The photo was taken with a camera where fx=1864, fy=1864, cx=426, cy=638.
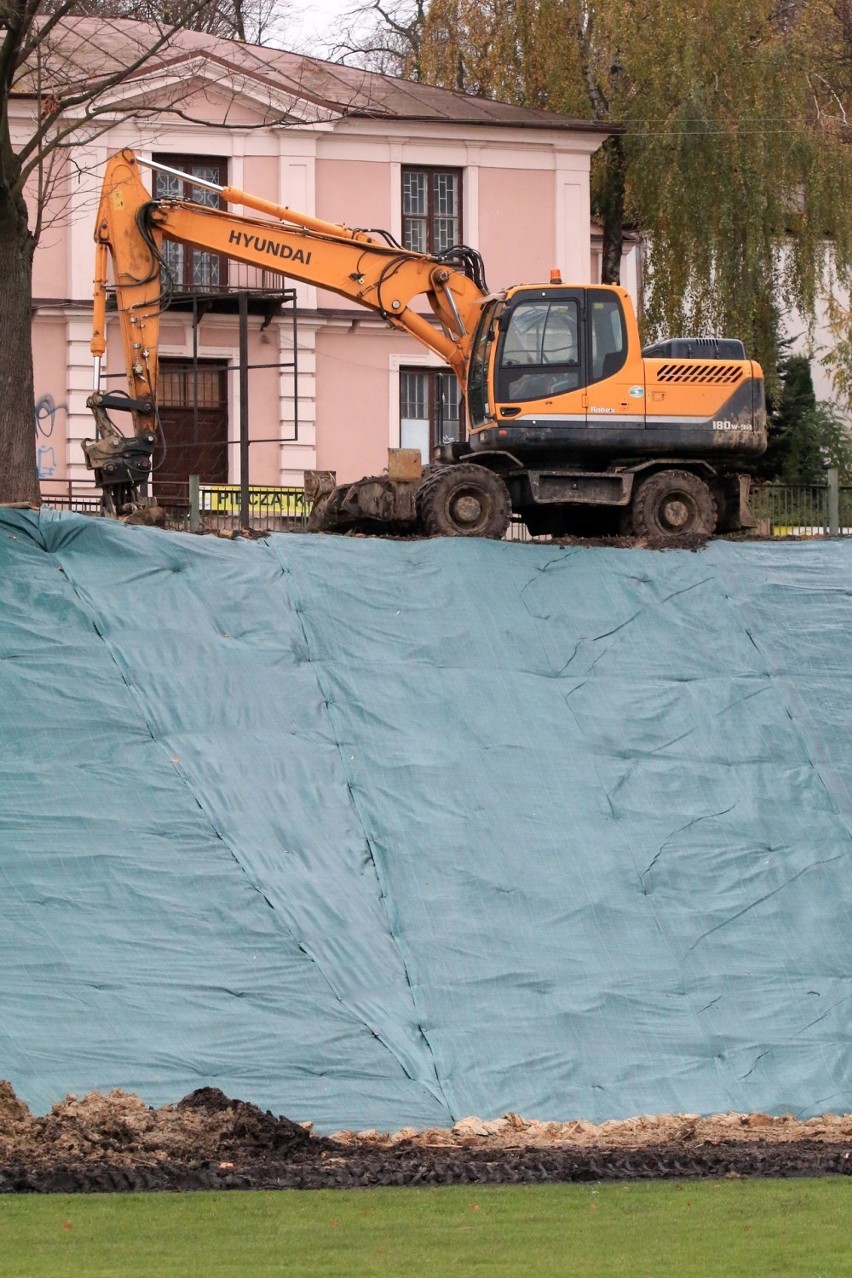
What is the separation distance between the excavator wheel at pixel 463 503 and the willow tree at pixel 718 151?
12831mm

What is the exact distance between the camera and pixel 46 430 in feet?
99.8

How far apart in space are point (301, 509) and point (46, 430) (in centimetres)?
779

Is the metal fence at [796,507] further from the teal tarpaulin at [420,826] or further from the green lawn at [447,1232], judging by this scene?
the green lawn at [447,1232]

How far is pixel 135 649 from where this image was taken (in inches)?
650

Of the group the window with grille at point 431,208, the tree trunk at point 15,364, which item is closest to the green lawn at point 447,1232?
the tree trunk at point 15,364

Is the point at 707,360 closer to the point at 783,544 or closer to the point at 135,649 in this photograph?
the point at 783,544

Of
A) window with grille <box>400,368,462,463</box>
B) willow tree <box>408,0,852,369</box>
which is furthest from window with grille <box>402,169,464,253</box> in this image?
willow tree <box>408,0,852,369</box>

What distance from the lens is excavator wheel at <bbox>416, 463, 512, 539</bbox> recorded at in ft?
65.9

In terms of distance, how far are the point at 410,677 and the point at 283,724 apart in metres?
1.49

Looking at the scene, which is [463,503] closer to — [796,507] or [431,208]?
[796,507]

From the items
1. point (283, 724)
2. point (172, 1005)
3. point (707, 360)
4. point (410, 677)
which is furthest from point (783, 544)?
point (172, 1005)

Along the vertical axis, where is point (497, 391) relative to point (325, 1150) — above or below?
above

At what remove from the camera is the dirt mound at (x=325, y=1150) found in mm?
10211

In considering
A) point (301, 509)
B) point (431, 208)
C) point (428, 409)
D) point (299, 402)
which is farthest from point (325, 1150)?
point (431, 208)
